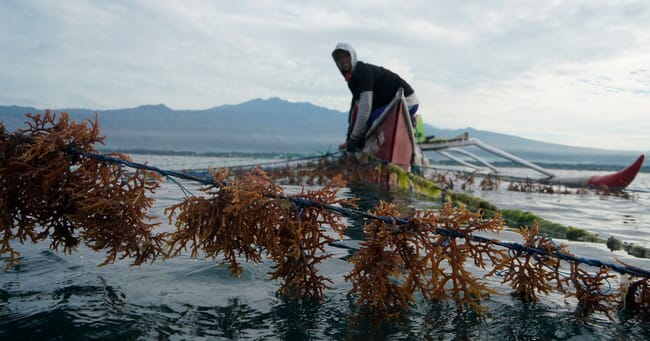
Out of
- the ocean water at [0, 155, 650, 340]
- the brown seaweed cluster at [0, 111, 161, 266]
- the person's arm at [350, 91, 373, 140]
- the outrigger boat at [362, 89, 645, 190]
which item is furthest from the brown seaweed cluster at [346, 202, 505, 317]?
the person's arm at [350, 91, 373, 140]

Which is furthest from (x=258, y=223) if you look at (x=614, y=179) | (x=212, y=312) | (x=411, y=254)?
(x=614, y=179)

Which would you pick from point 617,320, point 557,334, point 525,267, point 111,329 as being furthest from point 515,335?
point 111,329

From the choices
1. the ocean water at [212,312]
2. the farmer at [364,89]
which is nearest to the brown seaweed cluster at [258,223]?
the ocean water at [212,312]

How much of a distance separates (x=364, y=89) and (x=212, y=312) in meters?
10.9

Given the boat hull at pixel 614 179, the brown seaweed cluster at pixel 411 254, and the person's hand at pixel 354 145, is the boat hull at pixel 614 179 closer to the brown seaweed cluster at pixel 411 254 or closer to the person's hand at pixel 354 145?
the person's hand at pixel 354 145

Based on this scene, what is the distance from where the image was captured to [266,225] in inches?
117

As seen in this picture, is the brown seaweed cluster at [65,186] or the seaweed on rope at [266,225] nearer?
the seaweed on rope at [266,225]

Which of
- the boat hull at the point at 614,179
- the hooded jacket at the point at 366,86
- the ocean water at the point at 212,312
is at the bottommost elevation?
the ocean water at the point at 212,312

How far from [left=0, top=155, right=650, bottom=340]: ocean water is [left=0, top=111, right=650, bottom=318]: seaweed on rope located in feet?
0.45

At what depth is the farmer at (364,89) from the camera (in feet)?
43.1

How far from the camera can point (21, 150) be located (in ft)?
10.2

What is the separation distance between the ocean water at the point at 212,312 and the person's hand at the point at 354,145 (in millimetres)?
10933

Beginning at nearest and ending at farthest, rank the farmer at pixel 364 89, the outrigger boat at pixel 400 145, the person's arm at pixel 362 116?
the farmer at pixel 364 89 → the person's arm at pixel 362 116 → the outrigger boat at pixel 400 145

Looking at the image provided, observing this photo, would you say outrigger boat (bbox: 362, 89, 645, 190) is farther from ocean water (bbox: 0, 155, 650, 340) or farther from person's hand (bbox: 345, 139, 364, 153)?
ocean water (bbox: 0, 155, 650, 340)
